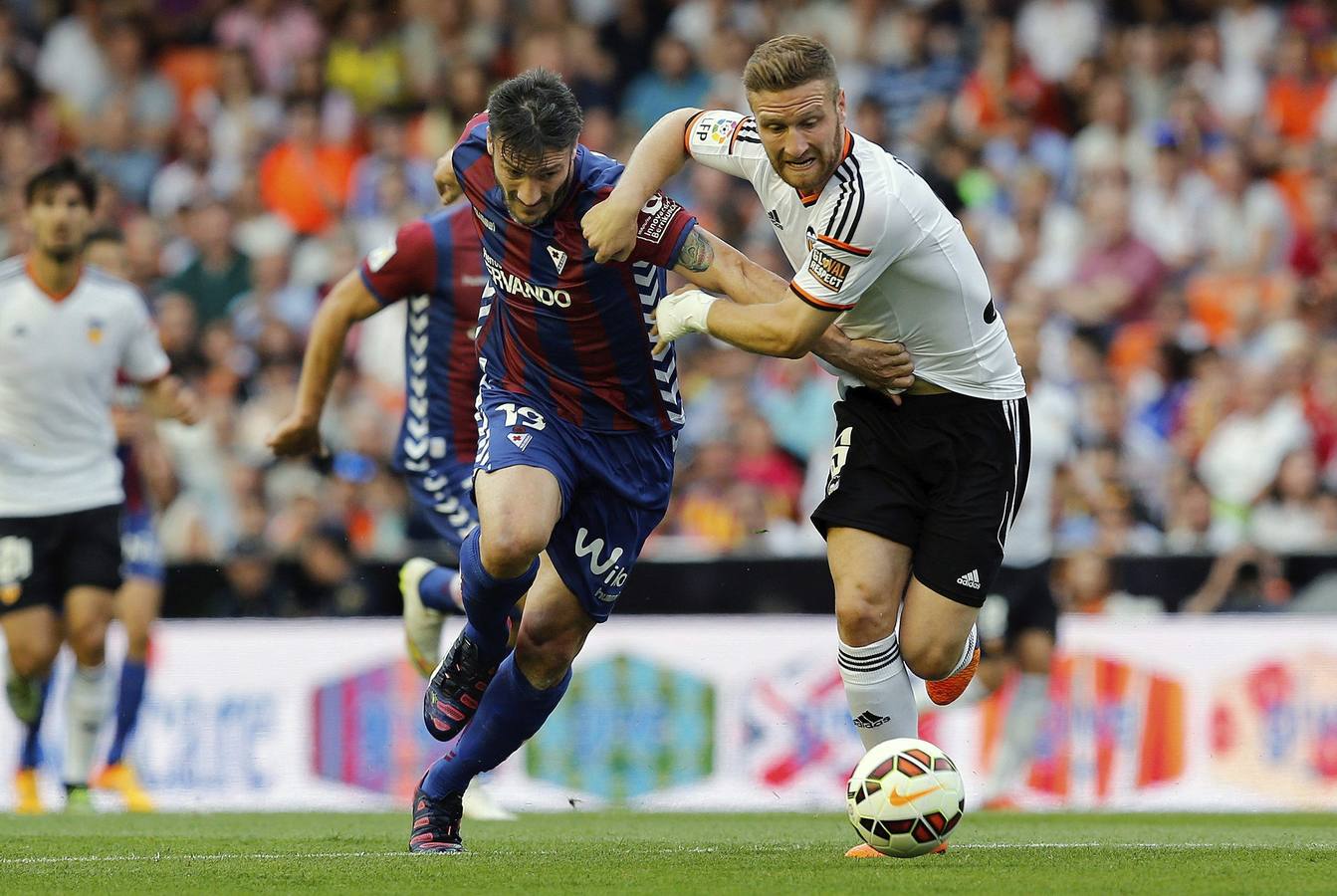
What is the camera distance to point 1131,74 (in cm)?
1653

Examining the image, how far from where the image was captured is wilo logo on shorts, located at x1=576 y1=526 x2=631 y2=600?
6.89 meters

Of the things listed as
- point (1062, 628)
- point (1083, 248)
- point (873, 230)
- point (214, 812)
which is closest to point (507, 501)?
point (873, 230)

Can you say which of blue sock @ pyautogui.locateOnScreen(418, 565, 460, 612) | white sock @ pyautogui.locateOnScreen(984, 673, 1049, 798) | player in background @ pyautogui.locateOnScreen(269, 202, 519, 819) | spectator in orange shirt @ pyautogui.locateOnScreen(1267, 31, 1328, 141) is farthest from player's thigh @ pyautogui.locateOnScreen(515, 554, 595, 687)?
spectator in orange shirt @ pyautogui.locateOnScreen(1267, 31, 1328, 141)

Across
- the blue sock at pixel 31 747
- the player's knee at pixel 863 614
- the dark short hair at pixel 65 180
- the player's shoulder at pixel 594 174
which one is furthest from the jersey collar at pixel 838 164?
the blue sock at pixel 31 747

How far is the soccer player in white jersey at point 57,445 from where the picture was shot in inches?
396

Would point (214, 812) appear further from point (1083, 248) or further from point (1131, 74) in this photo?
point (1131, 74)

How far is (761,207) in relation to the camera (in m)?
15.6

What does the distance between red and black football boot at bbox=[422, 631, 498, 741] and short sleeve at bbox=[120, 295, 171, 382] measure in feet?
13.6

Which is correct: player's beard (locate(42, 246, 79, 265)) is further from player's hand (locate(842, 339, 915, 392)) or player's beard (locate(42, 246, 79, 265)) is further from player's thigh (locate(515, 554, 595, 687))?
player's hand (locate(842, 339, 915, 392))

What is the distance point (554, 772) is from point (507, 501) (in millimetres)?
5258

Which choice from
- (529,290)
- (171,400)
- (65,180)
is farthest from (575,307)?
→ (171,400)

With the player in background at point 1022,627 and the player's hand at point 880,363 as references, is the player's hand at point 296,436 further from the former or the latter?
the player in background at point 1022,627

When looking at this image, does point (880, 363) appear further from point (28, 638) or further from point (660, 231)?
point (28, 638)

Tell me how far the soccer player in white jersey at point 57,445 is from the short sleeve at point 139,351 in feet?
0.04
